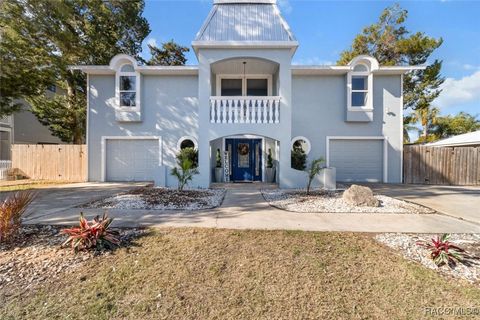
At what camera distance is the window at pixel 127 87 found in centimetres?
1185

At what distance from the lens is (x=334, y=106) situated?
1212 cm

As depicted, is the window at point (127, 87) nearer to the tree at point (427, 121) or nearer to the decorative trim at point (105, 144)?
the decorative trim at point (105, 144)

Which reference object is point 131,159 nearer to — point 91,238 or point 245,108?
point 245,108

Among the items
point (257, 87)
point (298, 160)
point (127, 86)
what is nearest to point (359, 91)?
point (298, 160)

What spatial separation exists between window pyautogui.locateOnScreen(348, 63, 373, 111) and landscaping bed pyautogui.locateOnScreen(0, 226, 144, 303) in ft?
37.4

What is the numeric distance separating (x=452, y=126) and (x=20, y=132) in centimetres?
4363

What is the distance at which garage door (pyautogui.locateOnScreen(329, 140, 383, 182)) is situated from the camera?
1226 cm

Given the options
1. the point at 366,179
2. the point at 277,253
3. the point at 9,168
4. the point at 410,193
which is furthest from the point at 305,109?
the point at 9,168

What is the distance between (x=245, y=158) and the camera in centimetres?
1268

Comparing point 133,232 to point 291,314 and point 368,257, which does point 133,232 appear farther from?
point 368,257

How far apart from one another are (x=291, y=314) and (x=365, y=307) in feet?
2.95

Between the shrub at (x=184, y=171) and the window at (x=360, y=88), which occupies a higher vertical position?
the window at (x=360, y=88)

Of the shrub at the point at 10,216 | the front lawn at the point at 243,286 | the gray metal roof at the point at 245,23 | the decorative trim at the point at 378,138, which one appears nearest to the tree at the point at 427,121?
the decorative trim at the point at 378,138

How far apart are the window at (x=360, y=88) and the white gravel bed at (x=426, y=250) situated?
8.41 meters
